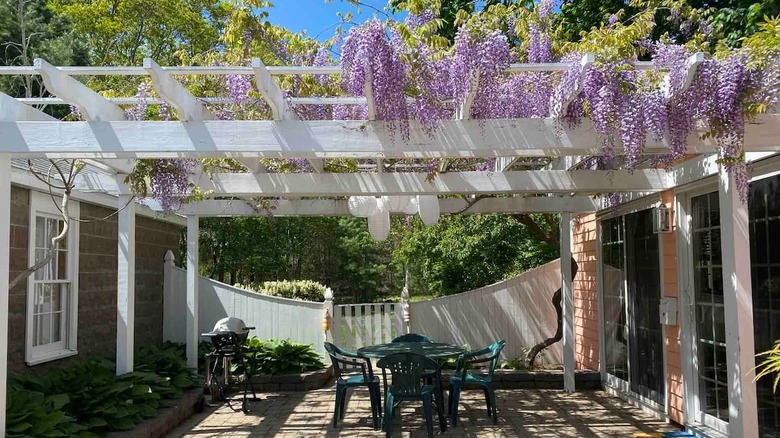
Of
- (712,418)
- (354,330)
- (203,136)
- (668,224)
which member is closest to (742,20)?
(668,224)

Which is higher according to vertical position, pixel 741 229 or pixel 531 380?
pixel 741 229

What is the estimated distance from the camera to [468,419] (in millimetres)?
6848

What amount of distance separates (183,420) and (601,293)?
16.0 ft

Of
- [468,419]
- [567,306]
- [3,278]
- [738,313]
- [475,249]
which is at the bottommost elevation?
[468,419]

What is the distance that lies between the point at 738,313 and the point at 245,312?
24.1 feet

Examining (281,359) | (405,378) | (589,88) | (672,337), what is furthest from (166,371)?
(589,88)

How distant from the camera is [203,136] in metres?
4.16

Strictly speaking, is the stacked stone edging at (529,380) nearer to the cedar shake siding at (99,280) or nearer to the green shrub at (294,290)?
the cedar shake siding at (99,280)

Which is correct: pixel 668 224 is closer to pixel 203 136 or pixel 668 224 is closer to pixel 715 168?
pixel 715 168

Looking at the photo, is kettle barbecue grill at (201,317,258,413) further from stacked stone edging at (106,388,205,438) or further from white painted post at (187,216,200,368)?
white painted post at (187,216,200,368)

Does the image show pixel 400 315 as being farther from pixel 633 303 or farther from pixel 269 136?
pixel 269 136

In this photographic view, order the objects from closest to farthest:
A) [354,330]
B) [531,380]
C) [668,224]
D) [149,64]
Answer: [149,64]
[668,224]
[531,380]
[354,330]

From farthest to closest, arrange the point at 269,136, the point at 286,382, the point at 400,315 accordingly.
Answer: the point at 400,315, the point at 286,382, the point at 269,136

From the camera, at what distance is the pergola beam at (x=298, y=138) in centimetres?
412
